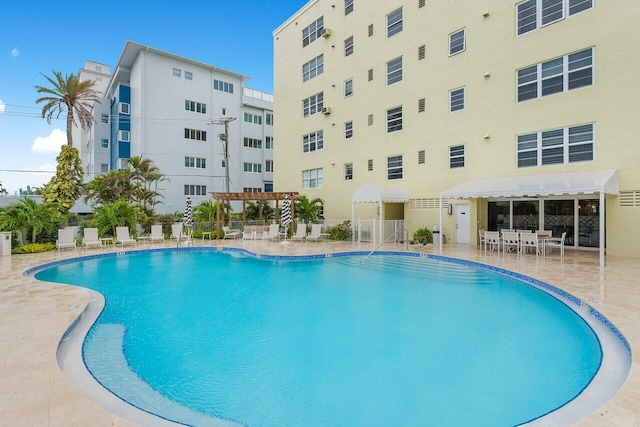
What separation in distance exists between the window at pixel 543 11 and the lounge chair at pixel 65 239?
23.2 m

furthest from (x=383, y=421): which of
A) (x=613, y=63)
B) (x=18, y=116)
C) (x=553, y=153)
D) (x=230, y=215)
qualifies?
(x=18, y=116)

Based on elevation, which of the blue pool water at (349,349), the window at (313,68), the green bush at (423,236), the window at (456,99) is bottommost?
the blue pool water at (349,349)

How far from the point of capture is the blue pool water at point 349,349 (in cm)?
427

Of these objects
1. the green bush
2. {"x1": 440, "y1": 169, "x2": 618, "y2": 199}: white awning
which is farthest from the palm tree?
{"x1": 440, "y1": 169, "x2": 618, "y2": 199}: white awning

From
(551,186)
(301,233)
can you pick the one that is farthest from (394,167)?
(551,186)

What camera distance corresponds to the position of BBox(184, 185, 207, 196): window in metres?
33.9

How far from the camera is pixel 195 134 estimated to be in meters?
34.7

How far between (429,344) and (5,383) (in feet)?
19.8

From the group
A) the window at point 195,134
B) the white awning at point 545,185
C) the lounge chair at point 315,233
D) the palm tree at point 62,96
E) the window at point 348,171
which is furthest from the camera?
the window at point 195,134

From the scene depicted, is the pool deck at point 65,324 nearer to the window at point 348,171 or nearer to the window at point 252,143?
the window at point 348,171

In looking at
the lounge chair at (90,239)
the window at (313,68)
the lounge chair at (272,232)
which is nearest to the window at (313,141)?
the window at (313,68)

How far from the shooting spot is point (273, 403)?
4340 millimetres

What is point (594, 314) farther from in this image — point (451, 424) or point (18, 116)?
point (18, 116)

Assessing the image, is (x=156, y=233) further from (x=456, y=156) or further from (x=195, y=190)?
(x=456, y=156)
